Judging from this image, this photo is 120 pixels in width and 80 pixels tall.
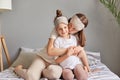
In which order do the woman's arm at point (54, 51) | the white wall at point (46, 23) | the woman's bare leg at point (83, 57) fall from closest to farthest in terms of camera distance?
the woman's arm at point (54, 51) < the woman's bare leg at point (83, 57) < the white wall at point (46, 23)

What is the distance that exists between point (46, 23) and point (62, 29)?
33.5 inches

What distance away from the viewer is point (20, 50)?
256cm

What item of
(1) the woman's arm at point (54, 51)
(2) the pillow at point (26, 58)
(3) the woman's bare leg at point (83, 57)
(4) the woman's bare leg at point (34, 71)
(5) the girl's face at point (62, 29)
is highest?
(5) the girl's face at point (62, 29)

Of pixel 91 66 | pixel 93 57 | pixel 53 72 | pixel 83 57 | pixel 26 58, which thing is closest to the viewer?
pixel 53 72

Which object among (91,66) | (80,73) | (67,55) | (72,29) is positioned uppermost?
(72,29)

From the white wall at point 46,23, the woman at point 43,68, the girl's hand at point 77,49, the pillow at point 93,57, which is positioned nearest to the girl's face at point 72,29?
the woman at point 43,68

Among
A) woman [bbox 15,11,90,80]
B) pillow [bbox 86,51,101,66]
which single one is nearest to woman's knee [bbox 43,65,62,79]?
woman [bbox 15,11,90,80]

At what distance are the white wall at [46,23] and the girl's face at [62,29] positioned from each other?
810 mm

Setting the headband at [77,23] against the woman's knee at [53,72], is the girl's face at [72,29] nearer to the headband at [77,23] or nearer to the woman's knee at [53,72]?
the headband at [77,23]

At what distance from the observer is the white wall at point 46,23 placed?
2.53m

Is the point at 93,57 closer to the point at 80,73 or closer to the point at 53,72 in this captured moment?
the point at 80,73

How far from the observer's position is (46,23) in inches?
100

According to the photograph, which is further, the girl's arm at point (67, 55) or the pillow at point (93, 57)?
the pillow at point (93, 57)

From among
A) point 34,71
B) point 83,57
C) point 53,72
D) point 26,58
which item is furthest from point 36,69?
point 26,58
